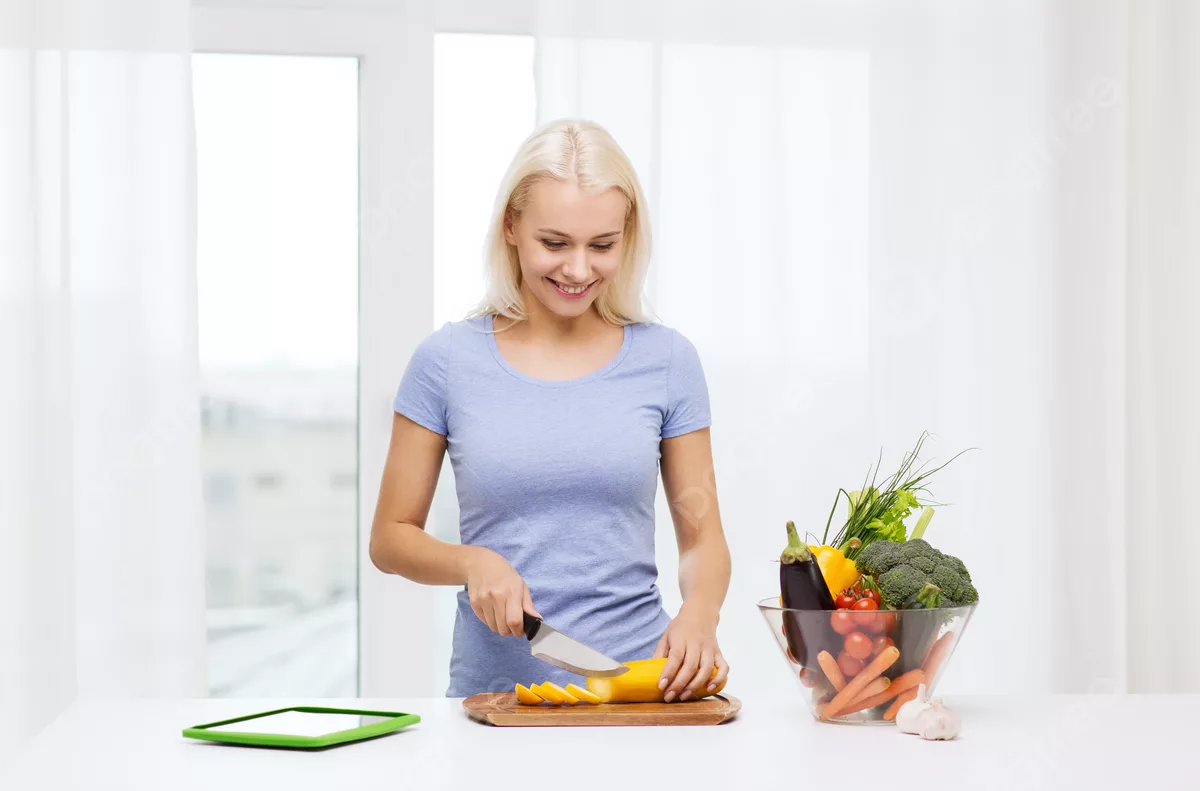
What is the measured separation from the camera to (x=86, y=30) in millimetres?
2582

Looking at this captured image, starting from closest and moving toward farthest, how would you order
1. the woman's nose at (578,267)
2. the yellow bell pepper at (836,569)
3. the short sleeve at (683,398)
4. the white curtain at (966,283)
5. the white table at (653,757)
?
the white table at (653,757) < the yellow bell pepper at (836,569) < the woman's nose at (578,267) < the short sleeve at (683,398) < the white curtain at (966,283)

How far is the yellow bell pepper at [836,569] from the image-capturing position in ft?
4.23

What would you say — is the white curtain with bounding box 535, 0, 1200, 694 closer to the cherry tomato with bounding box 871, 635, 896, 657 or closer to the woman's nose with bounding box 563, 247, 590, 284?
the woman's nose with bounding box 563, 247, 590, 284

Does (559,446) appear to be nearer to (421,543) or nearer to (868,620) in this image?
(421,543)

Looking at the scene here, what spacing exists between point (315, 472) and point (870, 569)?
1892 mm

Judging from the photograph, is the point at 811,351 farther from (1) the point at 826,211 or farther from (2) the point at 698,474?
(2) the point at 698,474

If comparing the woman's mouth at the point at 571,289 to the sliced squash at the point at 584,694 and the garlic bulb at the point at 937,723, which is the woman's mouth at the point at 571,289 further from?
the garlic bulb at the point at 937,723

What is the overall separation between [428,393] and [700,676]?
557 millimetres

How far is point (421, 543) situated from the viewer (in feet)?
5.09

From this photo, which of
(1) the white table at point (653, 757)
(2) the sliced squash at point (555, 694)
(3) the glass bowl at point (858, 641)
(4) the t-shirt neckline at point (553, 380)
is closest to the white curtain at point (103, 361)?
(4) the t-shirt neckline at point (553, 380)

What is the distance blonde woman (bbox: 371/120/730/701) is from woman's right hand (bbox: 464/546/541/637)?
17 centimetres

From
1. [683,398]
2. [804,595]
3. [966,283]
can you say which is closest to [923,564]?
[804,595]

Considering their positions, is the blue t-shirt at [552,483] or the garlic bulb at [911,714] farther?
the blue t-shirt at [552,483]

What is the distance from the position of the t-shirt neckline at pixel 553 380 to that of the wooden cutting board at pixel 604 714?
48cm
